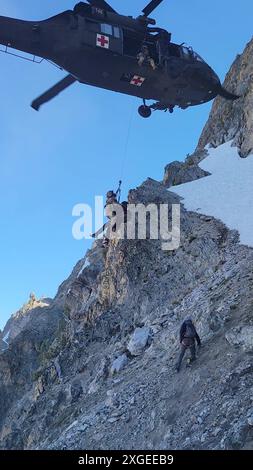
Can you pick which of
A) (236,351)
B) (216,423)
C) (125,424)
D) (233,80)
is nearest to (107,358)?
(125,424)

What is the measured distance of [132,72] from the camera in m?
21.0

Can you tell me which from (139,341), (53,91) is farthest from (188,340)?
(53,91)

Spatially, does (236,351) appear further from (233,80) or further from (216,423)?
(233,80)

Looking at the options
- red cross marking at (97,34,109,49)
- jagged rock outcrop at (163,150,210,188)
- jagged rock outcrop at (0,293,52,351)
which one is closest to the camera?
red cross marking at (97,34,109,49)

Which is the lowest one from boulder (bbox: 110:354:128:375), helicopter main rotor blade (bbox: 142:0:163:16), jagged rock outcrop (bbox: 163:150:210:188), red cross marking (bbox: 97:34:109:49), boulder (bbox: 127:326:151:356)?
boulder (bbox: 110:354:128:375)

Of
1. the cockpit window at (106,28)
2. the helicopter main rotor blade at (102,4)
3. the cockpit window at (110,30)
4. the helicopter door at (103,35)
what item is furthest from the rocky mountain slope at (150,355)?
the helicopter main rotor blade at (102,4)

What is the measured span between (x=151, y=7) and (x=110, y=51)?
2.31 meters

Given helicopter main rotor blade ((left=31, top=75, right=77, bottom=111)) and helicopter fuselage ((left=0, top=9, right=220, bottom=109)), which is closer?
helicopter fuselage ((left=0, top=9, right=220, bottom=109))

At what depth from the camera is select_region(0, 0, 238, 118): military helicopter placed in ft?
64.6

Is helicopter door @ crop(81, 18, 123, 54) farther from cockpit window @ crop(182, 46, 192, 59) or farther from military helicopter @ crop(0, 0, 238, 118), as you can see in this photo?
cockpit window @ crop(182, 46, 192, 59)

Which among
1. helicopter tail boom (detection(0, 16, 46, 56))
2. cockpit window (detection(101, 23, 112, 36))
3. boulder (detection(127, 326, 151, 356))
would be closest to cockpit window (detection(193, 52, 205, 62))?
cockpit window (detection(101, 23, 112, 36))

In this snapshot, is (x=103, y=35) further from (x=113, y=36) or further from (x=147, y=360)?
(x=147, y=360)

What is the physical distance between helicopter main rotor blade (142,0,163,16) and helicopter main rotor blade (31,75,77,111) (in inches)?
151

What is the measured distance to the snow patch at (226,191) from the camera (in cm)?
2484
